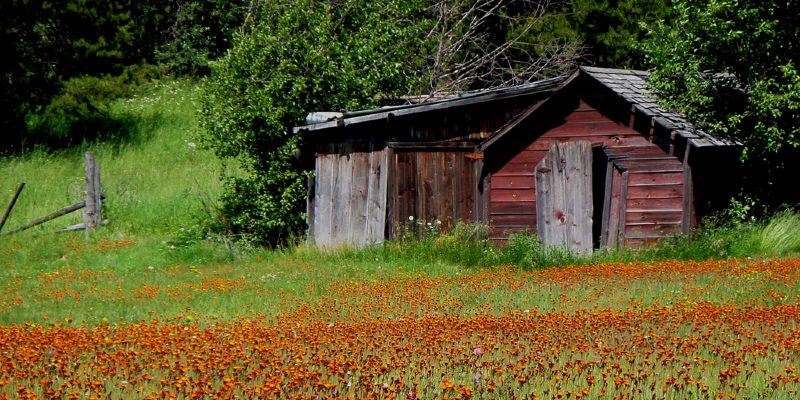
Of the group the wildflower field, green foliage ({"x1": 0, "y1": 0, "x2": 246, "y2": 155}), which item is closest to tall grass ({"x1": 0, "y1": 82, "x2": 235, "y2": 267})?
green foliage ({"x1": 0, "y1": 0, "x2": 246, "y2": 155})

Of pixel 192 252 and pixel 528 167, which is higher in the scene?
→ pixel 528 167

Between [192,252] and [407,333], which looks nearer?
[407,333]

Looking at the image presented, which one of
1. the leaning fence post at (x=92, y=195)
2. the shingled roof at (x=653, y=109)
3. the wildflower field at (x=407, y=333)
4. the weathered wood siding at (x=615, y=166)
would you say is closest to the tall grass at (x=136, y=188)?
the leaning fence post at (x=92, y=195)

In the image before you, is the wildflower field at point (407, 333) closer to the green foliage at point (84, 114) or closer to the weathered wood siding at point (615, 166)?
the weathered wood siding at point (615, 166)

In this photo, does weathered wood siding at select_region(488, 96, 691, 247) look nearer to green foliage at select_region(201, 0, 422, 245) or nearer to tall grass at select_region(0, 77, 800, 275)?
tall grass at select_region(0, 77, 800, 275)

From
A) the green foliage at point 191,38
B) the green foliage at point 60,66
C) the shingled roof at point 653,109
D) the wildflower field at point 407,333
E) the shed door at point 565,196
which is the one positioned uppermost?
the green foliage at point 191,38

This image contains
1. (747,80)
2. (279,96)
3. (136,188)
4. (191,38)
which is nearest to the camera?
(747,80)

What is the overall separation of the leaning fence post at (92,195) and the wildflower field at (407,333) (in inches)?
216

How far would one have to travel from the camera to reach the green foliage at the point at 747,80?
16531 millimetres

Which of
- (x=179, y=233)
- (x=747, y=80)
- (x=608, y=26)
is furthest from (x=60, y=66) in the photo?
(x=747, y=80)

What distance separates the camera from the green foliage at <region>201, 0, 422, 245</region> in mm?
17953

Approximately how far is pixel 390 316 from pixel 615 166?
8.72 meters

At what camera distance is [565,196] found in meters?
16.5

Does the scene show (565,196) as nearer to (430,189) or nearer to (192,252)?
(430,189)
